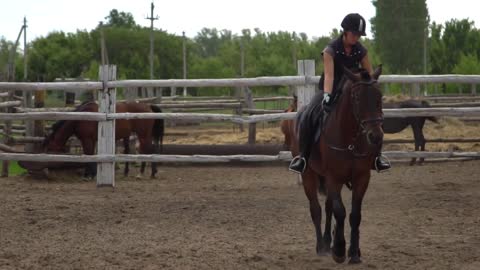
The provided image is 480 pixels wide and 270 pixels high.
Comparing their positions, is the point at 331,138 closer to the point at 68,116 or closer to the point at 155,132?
the point at 68,116

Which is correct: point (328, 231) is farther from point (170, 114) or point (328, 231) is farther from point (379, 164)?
point (170, 114)

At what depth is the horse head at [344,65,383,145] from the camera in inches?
227

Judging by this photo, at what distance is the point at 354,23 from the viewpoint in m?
6.42

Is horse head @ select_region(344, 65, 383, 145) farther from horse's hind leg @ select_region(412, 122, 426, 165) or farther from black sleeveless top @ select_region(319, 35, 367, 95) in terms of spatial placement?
horse's hind leg @ select_region(412, 122, 426, 165)

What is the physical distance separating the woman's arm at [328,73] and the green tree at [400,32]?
2315 inches

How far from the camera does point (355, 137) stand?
20.0ft

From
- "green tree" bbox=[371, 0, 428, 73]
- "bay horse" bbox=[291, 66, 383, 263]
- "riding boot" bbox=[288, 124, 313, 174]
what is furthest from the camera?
"green tree" bbox=[371, 0, 428, 73]

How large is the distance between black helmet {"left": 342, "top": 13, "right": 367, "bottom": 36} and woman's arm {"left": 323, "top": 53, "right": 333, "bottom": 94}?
0.89 feet

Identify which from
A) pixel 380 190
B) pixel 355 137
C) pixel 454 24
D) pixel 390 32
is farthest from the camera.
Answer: pixel 390 32

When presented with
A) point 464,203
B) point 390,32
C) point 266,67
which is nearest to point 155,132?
point 464,203

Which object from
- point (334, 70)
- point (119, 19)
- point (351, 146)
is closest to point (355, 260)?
point (351, 146)

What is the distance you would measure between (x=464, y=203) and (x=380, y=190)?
156 centimetres

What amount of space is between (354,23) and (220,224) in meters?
2.87

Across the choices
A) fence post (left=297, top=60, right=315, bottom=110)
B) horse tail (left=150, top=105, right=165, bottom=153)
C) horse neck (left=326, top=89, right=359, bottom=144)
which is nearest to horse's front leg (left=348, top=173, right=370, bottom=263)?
horse neck (left=326, top=89, right=359, bottom=144)
